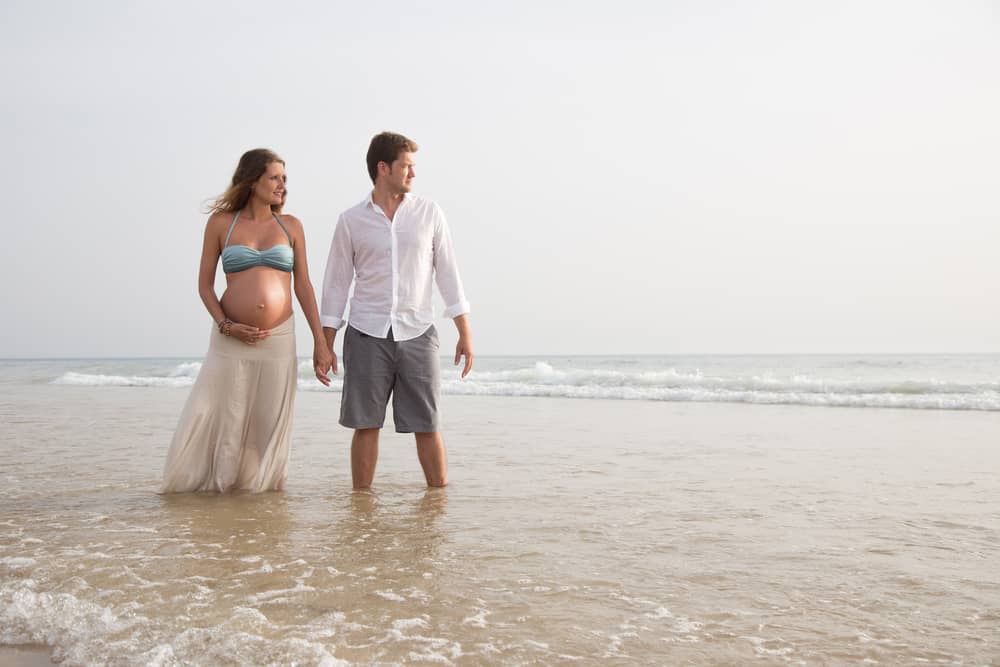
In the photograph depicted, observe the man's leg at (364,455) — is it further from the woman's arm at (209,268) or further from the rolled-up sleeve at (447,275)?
the woman's arm at (209,268)

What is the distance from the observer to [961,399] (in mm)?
12250

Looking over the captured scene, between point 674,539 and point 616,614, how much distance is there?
1077 millimetres

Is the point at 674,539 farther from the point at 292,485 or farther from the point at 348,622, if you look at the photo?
the point at 292,485

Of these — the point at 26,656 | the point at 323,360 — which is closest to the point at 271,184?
the point at 323,360

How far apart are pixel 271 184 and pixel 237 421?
1.39 m

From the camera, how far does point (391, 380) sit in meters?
4.46

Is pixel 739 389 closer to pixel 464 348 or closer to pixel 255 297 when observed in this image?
pixel 464 348

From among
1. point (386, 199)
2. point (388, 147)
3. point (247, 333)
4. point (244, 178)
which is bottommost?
point (247, 333)

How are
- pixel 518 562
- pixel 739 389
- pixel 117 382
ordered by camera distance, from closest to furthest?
pixel 518 562
pixel 739 389
pixel 117 382

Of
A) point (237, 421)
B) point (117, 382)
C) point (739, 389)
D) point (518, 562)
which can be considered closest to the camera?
point (518, 562)

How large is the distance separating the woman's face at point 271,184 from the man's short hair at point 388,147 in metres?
0.59

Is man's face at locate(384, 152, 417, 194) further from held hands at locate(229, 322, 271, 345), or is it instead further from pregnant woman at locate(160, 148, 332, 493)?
held hands at locate(229, 322, 271, 345)

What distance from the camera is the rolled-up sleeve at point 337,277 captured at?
4371 mm

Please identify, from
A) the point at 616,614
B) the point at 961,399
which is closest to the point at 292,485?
the point at 616,614
